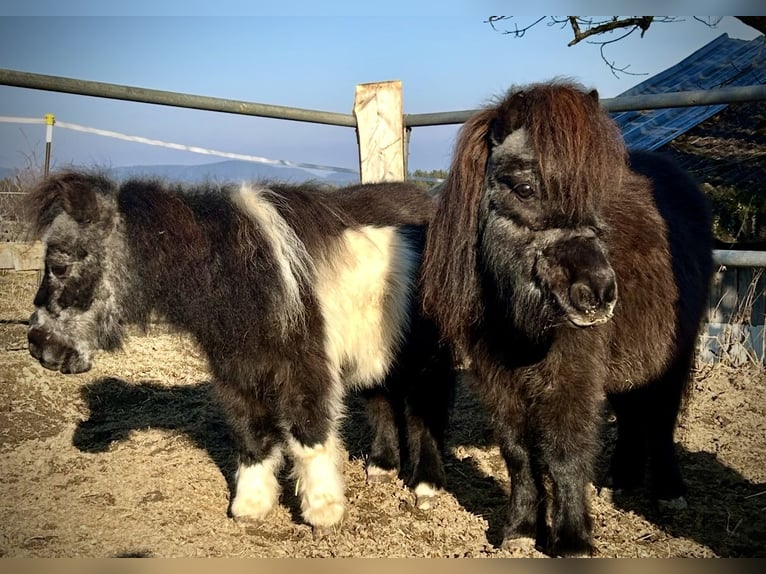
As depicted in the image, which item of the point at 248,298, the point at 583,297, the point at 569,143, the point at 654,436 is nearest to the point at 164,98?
the point at 248,298

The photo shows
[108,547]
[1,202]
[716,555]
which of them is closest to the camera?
[716,555]

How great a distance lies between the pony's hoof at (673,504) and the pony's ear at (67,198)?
11.6 feet

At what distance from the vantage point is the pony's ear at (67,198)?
3.44m

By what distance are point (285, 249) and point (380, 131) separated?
2059 millimetres

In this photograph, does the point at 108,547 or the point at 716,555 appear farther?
the point at 108,547

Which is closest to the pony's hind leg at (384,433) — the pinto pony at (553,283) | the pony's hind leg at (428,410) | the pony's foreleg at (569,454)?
the pony's hind leg at (428,410)

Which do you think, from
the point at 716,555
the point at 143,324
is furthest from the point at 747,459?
the point at 143,324

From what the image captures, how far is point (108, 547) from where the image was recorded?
136 inches

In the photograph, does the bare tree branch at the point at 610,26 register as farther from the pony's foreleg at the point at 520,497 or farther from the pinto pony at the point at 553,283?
the pony's foreleg at the point at 520,497

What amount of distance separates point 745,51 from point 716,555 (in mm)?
9089

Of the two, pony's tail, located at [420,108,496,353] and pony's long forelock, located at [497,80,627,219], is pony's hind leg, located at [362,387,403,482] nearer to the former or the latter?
pony's tail, located at [420,108,496,353]

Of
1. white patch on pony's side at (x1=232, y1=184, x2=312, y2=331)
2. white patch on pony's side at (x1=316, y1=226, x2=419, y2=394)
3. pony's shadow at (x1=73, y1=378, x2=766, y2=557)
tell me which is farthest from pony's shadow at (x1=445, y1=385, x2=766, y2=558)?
white patch on pony's side at (x1=232, y1=184, x2=312, y2=331)

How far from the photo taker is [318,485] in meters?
3.68

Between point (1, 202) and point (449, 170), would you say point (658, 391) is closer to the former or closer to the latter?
point (449, 170)
